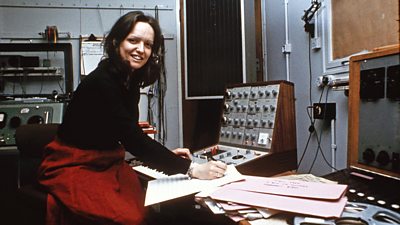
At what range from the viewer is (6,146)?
6.47 ft

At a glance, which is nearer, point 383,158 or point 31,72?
point 383,158

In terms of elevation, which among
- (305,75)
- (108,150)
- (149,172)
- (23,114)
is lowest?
(149,172)

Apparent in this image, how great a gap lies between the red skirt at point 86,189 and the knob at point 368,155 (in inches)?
29.4

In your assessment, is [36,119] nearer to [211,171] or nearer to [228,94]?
[228,94]

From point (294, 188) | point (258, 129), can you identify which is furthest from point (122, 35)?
point (294, 188)

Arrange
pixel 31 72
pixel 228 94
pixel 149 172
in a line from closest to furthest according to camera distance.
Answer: pixel 149 172, pixel 228 94, pixel 31 72

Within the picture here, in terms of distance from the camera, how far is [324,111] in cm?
166

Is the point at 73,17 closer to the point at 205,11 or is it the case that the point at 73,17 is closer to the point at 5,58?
the point at 5,58

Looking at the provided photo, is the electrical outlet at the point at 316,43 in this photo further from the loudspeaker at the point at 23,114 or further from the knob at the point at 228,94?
the loudspeaker at the point at 23,114

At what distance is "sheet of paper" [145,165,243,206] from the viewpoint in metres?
0.84

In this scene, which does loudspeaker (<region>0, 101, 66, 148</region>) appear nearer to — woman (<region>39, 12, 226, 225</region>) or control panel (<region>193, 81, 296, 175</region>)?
woman (<region>39, 12, 226, 225</region>)

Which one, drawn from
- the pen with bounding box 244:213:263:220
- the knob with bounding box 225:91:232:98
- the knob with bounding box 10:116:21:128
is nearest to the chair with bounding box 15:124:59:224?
the knob with bounding box 10:116:21:128

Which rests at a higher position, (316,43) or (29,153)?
(316,43)

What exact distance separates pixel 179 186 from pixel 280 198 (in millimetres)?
343
